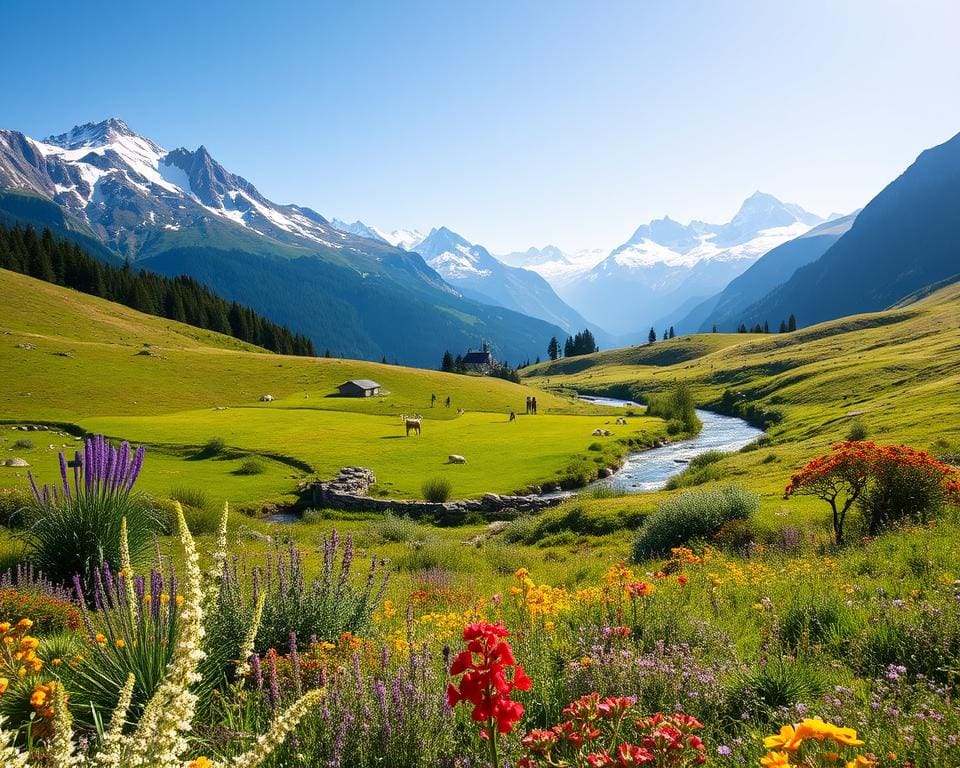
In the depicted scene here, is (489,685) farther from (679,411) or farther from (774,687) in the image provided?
(679,411)

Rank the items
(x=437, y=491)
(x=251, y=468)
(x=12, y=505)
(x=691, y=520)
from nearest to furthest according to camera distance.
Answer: (x=691, y=520)
(x=12, y=505)
(x=437, y=491)
(x=251, y=468)

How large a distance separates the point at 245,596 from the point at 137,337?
9992 cm

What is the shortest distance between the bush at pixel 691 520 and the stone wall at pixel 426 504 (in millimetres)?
15056

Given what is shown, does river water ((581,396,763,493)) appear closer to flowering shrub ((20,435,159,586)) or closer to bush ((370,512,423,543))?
bush ((370,512,423,543))

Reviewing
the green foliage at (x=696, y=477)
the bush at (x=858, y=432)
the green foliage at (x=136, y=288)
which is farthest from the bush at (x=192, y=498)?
the green foliage at (x=136, y=288)

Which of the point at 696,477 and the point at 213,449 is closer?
the point at 696,477

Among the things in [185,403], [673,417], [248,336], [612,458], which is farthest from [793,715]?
[248,336]

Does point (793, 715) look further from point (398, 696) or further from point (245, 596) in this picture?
point (245, 596)

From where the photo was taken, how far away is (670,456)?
164ft

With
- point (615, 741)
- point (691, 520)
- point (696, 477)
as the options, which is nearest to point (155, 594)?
point (615, 741)

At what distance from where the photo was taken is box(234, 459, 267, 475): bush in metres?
39.4

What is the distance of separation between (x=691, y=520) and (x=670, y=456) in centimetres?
3262

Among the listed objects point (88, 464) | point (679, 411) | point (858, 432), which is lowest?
point (679, 411)

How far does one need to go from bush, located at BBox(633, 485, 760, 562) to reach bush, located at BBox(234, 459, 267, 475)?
96.3 ft
